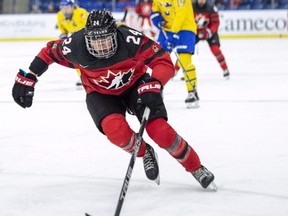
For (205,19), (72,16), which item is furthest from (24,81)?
(205,19)

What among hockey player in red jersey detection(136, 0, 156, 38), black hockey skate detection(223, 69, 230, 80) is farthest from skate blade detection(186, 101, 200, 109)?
hockey player in red jersey detection(136, 0, 156, 38)

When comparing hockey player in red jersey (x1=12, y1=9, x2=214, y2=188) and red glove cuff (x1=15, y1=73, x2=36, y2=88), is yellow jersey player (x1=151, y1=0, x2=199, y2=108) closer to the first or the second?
hockey player in red jersey (x1=12, y1=9, x2=214, y2=188)

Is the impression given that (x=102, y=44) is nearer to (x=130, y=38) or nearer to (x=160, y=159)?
(x=130, y=38)

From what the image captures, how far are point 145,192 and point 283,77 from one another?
5.20 metres

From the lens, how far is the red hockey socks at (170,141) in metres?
2.85

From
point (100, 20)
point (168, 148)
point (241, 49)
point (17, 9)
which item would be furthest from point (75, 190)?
point (17, 9)

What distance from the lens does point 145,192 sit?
3.03 m

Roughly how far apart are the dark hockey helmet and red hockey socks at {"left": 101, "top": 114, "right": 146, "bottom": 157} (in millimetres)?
303

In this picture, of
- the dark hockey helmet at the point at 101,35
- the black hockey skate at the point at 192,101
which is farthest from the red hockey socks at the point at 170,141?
the black hockey skate at the point at 192,101

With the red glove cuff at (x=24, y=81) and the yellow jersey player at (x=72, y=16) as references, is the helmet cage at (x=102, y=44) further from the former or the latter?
the yellow jersey player at (x=72, y=16)

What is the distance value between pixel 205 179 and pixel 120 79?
2.14 ft

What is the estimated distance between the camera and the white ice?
2816 mm

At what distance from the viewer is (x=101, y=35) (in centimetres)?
279

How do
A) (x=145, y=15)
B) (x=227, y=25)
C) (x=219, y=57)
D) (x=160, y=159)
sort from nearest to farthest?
(x=160, y=159), (x=219, y=57), (x=227, y=25), (x=145, y=15)
